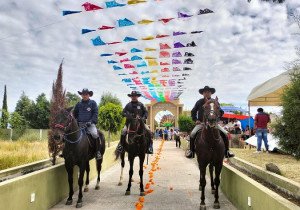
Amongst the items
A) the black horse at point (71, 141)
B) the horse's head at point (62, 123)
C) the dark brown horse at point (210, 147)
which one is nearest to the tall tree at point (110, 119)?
the black horse at point (71, 141)

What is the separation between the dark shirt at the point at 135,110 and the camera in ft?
32.3

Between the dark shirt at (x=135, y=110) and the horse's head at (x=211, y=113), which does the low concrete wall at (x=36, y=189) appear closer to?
the dark shirt at (x=135, y=110)

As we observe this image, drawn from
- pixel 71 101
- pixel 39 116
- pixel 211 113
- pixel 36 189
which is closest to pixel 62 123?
pixel 36 189

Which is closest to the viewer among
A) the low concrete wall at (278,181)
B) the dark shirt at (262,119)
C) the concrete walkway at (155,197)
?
the low concrete wall at (278,181)

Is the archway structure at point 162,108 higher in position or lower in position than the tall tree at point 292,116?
higher

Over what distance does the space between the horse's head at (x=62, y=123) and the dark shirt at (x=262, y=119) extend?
388 inches

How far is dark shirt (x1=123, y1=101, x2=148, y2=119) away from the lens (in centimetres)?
984

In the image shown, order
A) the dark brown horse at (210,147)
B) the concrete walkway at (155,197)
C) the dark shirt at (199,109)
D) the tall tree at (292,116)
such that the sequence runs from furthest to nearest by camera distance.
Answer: the tall tree at (292,116) → the dark shirt at (199,109) → the concrete walkway at (155,197) → the dark brown horse at (210,147)

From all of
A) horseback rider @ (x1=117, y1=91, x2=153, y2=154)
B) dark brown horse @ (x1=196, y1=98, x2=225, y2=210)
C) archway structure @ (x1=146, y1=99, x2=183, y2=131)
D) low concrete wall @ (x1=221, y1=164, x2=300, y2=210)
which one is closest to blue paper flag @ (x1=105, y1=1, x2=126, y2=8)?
horseback rider @ (x1=117, y1=91, x2=153, y2=154)

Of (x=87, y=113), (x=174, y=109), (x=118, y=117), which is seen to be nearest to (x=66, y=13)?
(x=87, y=113)

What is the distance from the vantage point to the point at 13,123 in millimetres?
41125

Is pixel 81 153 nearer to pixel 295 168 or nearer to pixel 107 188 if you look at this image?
pixel 107 188

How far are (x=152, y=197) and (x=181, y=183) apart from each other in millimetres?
2634

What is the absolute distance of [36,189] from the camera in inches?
278
